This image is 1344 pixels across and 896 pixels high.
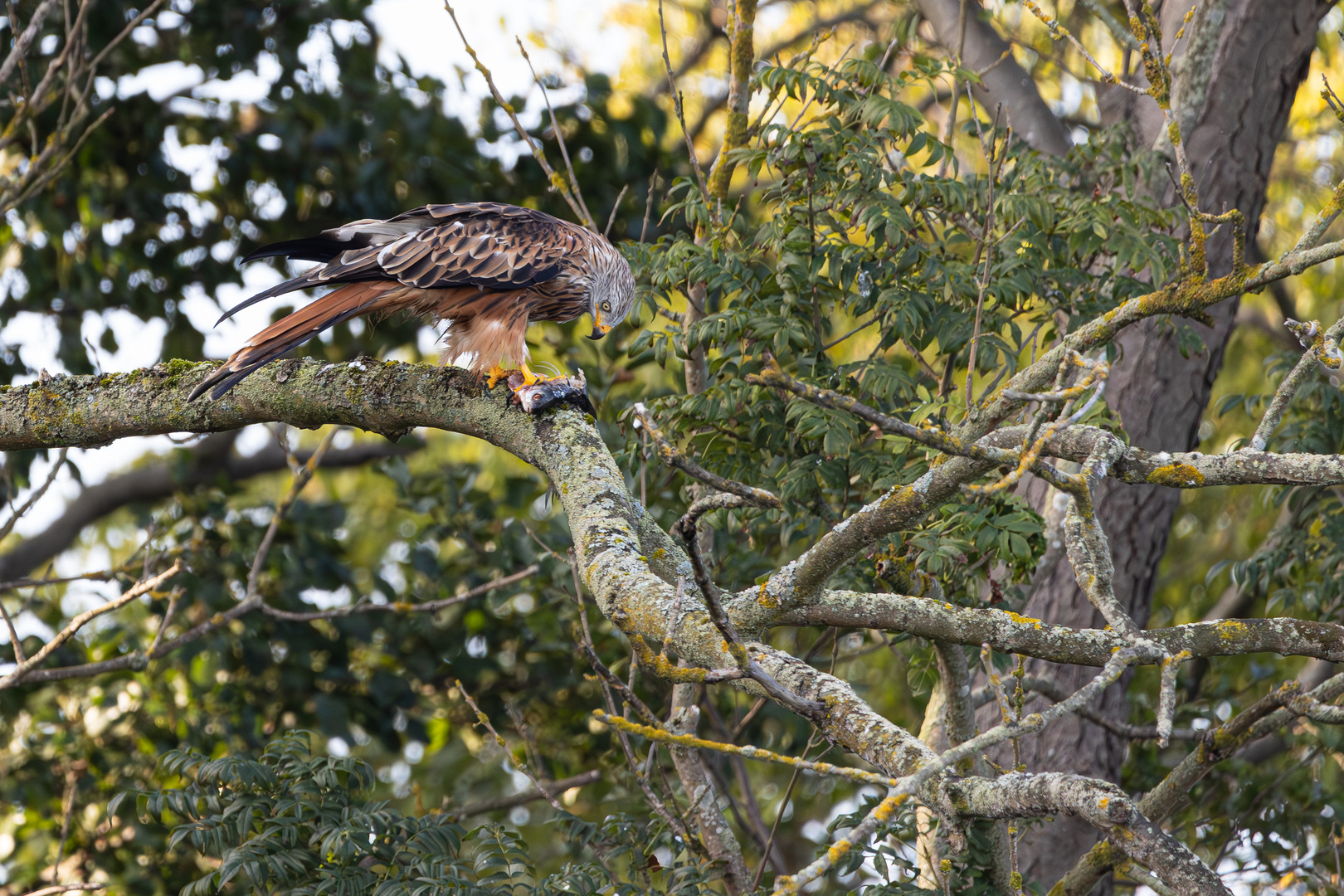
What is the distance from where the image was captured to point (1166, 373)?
14.6 ft

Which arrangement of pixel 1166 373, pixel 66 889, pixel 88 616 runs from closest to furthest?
1. pixel 66 889
2. pixel 88 616
3. pixel 1166 373

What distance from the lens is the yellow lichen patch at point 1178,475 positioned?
215 cm

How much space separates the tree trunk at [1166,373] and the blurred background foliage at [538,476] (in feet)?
1.39

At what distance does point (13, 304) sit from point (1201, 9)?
5.94 metres

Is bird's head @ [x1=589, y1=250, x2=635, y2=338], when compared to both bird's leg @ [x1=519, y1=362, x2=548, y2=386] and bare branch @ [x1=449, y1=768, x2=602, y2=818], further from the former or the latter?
bare branch @ [x1=449, y1=768, x2=602, y2=818]

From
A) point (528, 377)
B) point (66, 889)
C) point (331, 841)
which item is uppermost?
point (528, 377)

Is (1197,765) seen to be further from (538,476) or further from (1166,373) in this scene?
(538,476)

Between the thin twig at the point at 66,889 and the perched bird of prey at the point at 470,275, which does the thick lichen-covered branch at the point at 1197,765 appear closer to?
the perched bird of prey at the point at 470,275

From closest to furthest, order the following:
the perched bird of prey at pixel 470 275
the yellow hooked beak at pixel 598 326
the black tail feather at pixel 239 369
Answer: the black tail feather at pixel 239 369 < the perched bird of prey at pixel 470 275 < the yellow hooked beak at pixel 598 326

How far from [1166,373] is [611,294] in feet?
7.61

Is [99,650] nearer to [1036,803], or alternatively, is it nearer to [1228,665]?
[1036,803]

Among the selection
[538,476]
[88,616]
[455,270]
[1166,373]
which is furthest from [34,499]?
[1166,373]

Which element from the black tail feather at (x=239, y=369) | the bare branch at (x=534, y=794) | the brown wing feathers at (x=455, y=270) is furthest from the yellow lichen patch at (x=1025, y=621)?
the bare branch at (x=534, y=794)

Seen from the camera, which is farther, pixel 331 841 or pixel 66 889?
pixel 66 889
